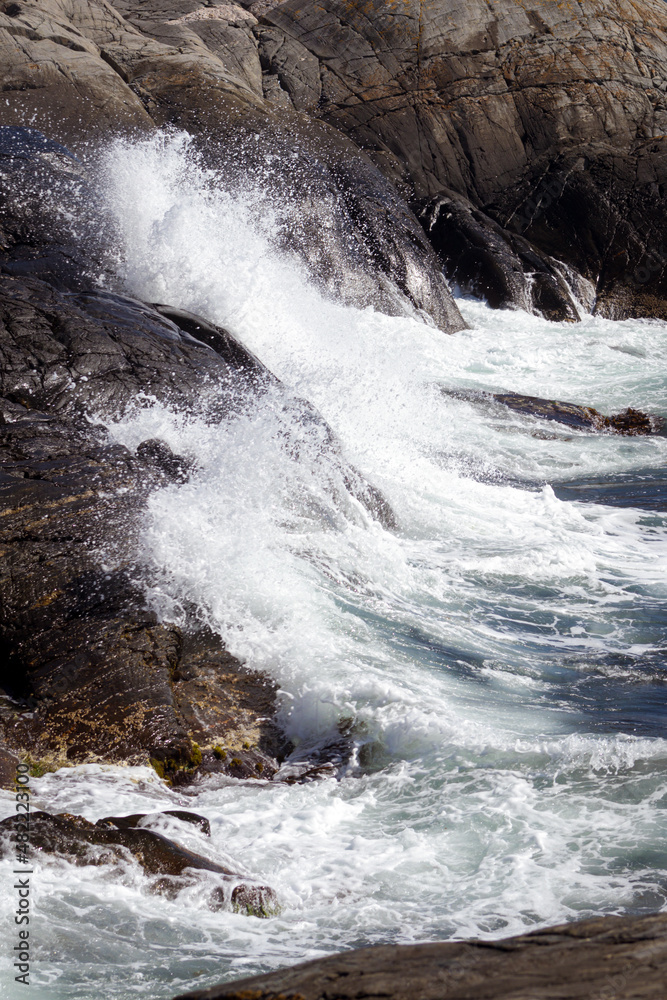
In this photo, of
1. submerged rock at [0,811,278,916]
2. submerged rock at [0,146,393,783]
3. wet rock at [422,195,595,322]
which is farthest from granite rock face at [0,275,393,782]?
wet rock at [422,195,595,322]

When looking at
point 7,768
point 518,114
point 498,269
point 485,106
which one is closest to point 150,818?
point 7,768

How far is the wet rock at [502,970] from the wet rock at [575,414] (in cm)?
852

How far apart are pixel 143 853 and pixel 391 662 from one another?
6.72 feet

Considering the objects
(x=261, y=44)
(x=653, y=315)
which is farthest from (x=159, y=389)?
(x=261, y=44)

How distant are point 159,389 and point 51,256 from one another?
2440mm

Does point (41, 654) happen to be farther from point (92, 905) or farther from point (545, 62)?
point (545, 62)

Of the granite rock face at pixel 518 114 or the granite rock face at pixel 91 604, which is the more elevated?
the granite rock face at pixel 518 114

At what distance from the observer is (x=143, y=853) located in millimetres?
3285

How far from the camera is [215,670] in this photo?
186 inches

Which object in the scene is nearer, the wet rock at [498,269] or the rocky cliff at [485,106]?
the wet rock at [498,269]

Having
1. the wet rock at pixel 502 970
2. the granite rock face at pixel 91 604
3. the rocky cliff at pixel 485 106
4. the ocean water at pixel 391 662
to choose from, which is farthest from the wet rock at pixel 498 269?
the wet rock at pixel 502 970

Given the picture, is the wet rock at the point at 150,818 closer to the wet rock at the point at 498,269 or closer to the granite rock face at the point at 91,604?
the granite rock face at the point at 91,604

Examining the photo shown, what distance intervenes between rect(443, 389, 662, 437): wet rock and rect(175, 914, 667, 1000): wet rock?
Answer: 852cm

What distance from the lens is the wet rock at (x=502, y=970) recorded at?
1764 mm
